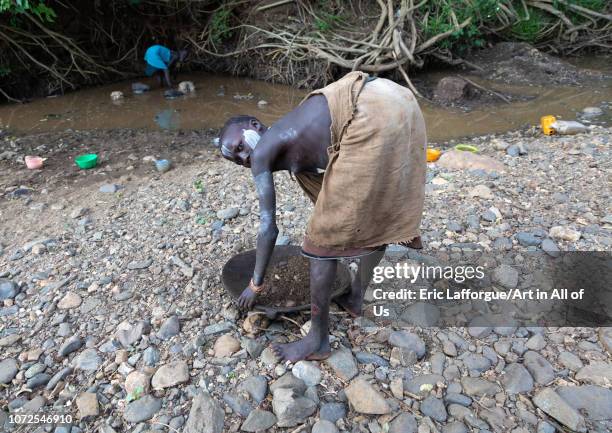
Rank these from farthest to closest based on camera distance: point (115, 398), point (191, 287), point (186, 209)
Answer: point (186, 209)
point (191, 287)
point (115, 398)

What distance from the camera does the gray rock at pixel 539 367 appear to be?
5.49 ft

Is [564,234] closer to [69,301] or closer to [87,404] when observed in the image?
[87,404]

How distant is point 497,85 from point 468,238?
4.58 metres

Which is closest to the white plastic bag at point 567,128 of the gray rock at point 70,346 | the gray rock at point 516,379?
the gray rock at point 516,379

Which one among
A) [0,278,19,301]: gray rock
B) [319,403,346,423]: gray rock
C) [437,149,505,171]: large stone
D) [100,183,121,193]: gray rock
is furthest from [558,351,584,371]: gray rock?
[100,183,121,193]: gray rock

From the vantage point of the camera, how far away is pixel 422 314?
6.70 ft

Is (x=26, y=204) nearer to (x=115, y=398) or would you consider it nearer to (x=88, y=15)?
(x=115, y=398)

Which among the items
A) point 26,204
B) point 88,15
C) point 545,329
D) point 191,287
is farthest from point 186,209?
point 88,15

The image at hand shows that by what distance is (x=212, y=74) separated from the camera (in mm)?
7824

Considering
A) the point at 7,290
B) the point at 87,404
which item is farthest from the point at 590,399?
the point at 7,290

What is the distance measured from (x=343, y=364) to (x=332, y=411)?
0.70 ft

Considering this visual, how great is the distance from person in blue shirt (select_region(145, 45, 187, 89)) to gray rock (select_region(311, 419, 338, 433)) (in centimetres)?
632

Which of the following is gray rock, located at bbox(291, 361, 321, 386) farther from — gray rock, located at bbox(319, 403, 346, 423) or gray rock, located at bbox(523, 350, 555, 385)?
gray rock, located at bbox(523, 350, 555, 385)

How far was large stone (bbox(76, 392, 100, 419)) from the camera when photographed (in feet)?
5.26
